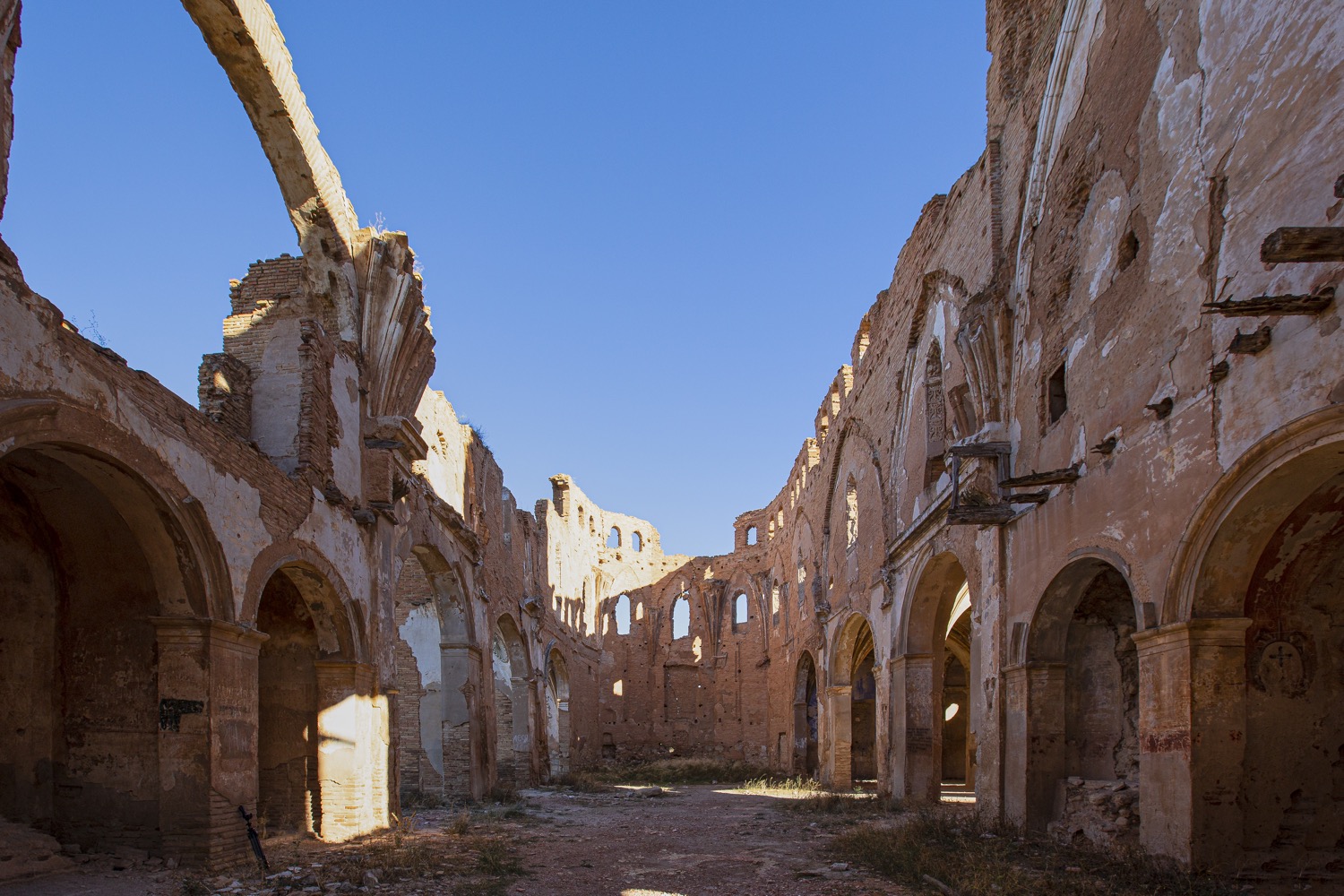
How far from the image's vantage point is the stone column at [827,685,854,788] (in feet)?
66.6

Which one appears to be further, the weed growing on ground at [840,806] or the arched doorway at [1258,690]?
the weed growing on ground at [840,806]

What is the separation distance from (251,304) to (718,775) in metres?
19.1

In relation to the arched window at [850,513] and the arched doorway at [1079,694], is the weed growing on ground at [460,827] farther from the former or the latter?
the arched window at [850,513]

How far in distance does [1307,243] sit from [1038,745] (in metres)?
6.56

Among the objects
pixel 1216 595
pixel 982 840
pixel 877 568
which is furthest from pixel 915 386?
pixel 1216 595

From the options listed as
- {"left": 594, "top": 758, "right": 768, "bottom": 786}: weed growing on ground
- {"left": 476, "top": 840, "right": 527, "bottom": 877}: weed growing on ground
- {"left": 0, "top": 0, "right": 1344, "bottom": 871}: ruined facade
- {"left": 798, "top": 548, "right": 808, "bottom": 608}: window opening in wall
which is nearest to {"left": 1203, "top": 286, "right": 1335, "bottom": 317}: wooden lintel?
{"left": 0, "top": 0, "right": 1344, "bottom": 871}: ruined facade

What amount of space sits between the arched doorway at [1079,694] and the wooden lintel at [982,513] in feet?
4.50

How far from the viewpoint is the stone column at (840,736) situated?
2030 centimetres

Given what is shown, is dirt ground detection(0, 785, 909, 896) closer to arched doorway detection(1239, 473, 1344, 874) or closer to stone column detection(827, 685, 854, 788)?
arched doorway detection(1239, 473, 1344, 874)

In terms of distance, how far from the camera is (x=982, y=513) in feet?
36.9

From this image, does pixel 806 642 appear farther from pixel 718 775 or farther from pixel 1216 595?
pixel 1216 595

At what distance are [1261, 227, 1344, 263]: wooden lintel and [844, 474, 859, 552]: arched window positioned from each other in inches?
579

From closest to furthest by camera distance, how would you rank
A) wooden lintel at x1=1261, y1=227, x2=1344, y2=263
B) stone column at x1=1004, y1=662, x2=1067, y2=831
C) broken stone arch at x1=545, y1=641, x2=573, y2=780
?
wooden lintel at x1=1261, y1=227, x2=1344, y2=263 → stone column at x1=1004, y1=662, x2=1067, y2=831 → broken stone arch at x1=545, y1=641, x2=573, y2=780

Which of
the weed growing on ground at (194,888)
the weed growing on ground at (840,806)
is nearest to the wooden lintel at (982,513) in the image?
the weed growing on ground at (840,806)
